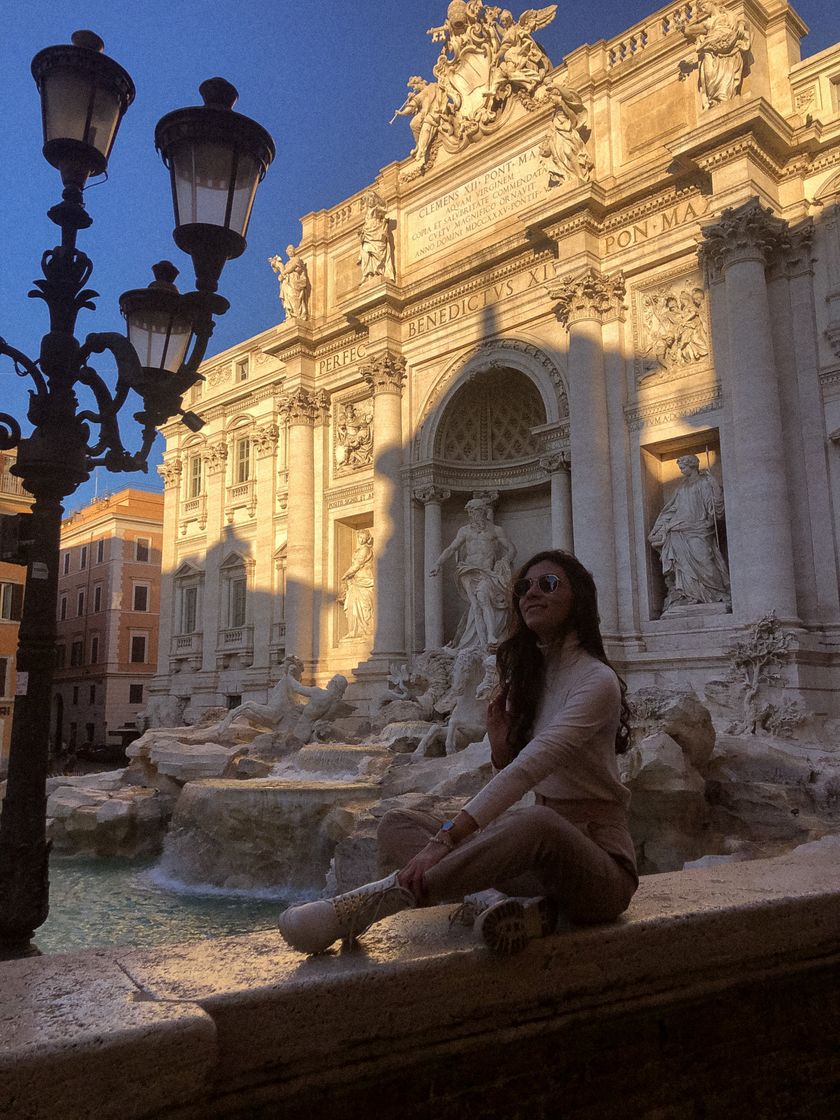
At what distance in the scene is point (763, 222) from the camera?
45.9 ft

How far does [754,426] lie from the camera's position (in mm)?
13578

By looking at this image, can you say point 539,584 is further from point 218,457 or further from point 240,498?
point 218,457

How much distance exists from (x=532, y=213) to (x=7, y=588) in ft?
Result: 82.3

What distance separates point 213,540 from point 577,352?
45.0 feet

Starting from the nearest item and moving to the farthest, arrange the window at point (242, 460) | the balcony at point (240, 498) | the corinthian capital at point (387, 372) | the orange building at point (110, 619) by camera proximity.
→ the corinthian capital at point (387, 372), the balcony at point (240, 498), the window at point (242, 460), the orange building at point (110, 619)

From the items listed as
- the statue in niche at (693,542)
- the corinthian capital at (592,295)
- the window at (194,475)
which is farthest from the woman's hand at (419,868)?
the window at (194,475)

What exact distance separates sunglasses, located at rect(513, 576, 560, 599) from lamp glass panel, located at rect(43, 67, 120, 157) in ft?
12.7

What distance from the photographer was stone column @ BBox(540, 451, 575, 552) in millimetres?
16859

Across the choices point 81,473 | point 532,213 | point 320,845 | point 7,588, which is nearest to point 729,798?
point 320,845

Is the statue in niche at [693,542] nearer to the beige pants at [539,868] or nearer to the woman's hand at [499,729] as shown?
the woman's hand at [499,729]

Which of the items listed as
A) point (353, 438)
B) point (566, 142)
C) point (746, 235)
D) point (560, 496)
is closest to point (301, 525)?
point (353, 438)

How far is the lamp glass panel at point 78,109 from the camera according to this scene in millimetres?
4766

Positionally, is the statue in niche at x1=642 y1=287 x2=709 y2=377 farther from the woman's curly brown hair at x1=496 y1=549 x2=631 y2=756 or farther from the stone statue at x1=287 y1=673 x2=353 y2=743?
the woman's curly brown hair at x1=496 y1=549 x2=631 y2=756

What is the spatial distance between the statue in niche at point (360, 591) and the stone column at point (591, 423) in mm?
6238
